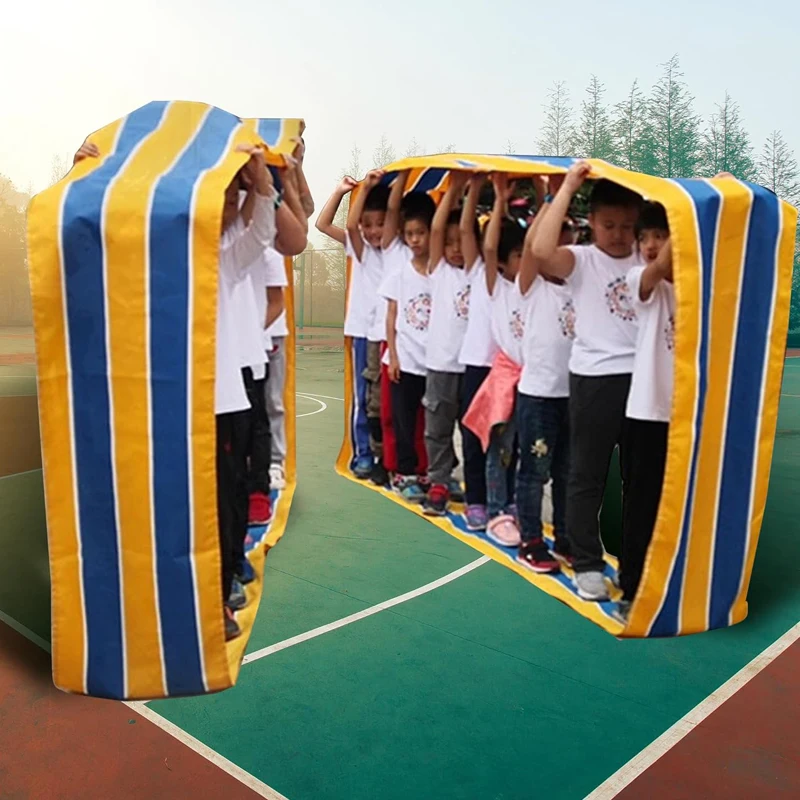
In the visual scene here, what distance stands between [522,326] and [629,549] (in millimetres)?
967

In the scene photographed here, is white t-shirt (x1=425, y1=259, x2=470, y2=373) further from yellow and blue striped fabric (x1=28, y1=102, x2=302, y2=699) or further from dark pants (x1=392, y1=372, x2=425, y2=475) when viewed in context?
yellow and blue striped fabric (x1=28, y1=102, x2=302, y2=699)

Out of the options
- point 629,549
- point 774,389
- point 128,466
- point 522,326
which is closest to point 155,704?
point 128,466

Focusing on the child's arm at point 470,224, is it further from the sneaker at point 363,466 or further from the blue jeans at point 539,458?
the sneaker at point 363,466

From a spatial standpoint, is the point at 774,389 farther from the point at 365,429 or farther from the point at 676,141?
the point at 676,141

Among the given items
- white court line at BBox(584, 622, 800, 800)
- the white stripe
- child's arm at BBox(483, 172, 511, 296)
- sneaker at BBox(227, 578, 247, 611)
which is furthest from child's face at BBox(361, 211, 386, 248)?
white court line at BBox(584, 622, 800, 800)

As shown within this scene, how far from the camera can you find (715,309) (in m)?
2.10

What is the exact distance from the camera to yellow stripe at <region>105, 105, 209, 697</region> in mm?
1547

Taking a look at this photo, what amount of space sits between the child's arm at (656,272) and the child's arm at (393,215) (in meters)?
1.27

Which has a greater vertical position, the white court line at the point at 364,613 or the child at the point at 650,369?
the child at the point at 650,369

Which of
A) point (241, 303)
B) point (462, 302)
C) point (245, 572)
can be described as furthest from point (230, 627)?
point (462, 302)

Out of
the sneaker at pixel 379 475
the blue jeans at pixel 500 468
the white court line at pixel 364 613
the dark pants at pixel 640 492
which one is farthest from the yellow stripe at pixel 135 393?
the sneaker at pixel 379 475

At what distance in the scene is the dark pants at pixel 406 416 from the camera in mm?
3914

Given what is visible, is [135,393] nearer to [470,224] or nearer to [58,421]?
[58,421]

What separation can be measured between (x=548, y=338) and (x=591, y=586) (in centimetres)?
82
